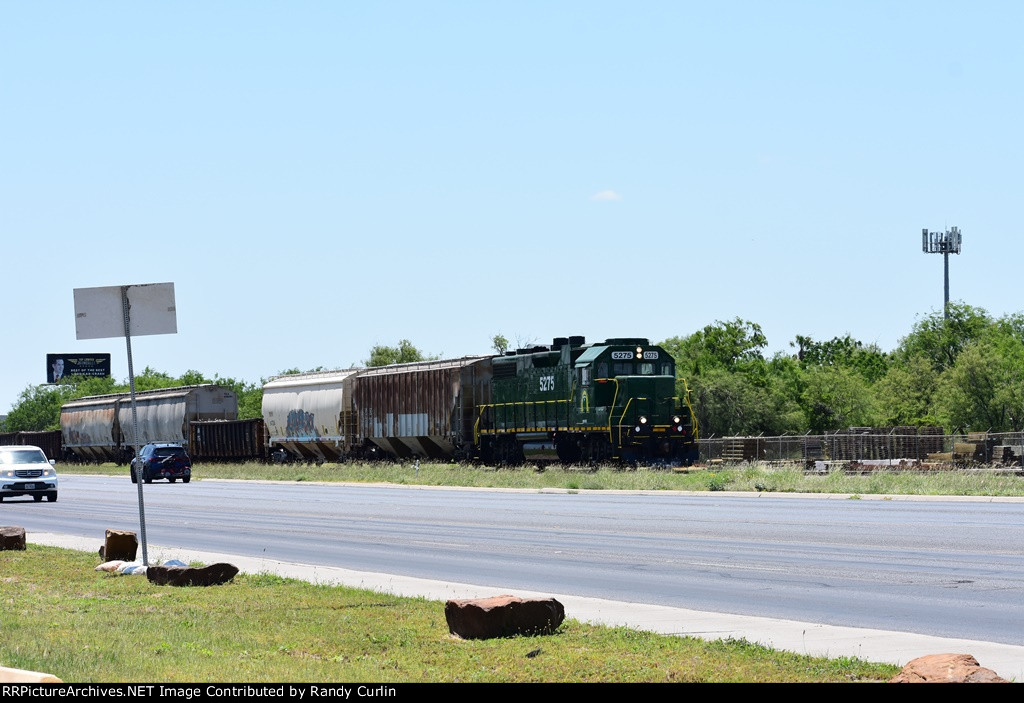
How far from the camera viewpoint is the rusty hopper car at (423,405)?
51.7m

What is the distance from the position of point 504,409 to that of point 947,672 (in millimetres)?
42274

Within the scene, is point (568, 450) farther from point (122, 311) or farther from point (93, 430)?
point (93, 430)

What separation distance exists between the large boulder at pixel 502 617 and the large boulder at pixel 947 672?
11.1ft

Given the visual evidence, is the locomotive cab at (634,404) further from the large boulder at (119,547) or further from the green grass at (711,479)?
the large boulder at (119,547)

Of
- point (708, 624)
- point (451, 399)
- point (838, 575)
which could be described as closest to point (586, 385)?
point (451, 399)

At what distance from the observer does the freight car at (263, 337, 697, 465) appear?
44.6m

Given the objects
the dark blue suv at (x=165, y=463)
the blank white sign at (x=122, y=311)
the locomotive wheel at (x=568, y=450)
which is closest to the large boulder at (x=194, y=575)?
the blank white sign at (x=122, y=311)

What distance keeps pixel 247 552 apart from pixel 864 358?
111 metres

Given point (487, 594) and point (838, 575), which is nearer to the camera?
point (487, 594)

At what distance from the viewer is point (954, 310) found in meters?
102

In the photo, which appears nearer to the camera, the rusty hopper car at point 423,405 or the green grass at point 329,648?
the green grass at point 329,648

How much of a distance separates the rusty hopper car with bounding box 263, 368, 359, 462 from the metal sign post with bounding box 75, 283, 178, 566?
4237 centimetres

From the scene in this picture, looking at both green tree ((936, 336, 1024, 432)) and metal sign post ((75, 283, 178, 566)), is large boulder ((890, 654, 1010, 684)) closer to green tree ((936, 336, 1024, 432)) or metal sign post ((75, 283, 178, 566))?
metal sign post ((75, 283, 178, 566))
